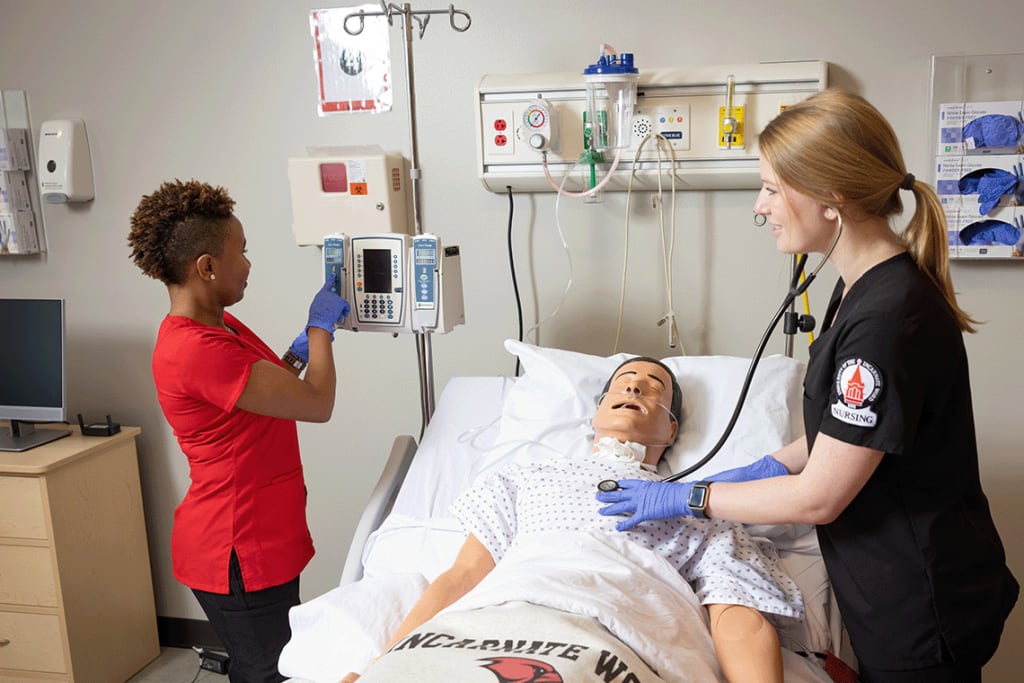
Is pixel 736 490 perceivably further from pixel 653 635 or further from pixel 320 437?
pixel 320 437

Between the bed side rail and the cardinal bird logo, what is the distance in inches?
25.8

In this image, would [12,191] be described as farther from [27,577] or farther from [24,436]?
[27,577]

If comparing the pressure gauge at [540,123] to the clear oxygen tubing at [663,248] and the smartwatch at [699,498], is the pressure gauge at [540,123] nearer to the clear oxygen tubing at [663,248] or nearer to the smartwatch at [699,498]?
the clear oxygen tubing at [663,248]

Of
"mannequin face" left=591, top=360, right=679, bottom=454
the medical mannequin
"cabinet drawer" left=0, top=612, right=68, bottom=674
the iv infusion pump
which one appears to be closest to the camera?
the medical mannequin

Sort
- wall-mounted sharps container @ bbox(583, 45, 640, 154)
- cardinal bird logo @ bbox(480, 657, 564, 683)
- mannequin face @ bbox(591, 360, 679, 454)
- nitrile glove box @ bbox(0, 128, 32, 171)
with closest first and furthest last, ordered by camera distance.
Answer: cardinal bird logo @ bbox(480, 657, 564, 683), mannequin face @ bbox(591, 360, 679, 454), wall-mounted sharps container @ bbox(583, 45, 640, 154), nitrile glove box @ bbox(0, 128, 32, 171)

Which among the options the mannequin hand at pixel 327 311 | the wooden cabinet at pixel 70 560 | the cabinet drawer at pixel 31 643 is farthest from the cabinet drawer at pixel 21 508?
the mannequin hand at pixel 327 311

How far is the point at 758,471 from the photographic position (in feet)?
5.32

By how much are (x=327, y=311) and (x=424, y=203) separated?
66 centimetres

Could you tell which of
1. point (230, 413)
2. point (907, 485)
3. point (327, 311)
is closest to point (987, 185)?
point (907, 485)

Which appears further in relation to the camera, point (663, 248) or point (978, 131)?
point (663, 248)

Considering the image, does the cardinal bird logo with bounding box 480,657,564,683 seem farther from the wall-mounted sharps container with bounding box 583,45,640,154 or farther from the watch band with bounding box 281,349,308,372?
the wall-mounted sharps container with bounding box 583,45,640,154

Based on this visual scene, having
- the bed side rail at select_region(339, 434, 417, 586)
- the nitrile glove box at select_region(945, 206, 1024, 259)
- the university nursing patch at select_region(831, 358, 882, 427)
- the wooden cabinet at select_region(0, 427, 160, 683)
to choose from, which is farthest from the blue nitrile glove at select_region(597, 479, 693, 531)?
the wooden cabinet at select_region(0, 427, 160, 683)

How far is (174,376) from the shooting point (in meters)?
1.69

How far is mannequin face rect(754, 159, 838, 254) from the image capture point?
1.28 meters
